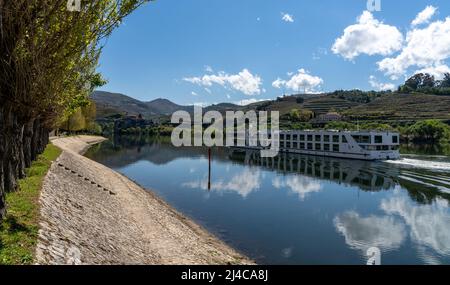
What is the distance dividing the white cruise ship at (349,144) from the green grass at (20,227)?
77.7 m

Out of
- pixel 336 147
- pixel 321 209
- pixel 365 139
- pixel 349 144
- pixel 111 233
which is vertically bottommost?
pixel 321 209

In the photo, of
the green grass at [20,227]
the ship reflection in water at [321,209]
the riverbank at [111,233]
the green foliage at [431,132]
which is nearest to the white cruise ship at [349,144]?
the ship reflection in water at [321,209]

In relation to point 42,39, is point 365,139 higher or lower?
lower

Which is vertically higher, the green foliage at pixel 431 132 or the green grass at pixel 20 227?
the green foliage at pixel 431 132

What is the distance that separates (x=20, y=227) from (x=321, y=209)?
103 ft

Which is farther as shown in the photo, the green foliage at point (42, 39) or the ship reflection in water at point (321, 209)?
the ship reflection in water at point (321, 209)

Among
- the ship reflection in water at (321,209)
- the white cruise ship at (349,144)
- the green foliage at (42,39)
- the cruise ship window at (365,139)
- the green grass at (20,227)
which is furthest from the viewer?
the cruise ship window at (365,139)

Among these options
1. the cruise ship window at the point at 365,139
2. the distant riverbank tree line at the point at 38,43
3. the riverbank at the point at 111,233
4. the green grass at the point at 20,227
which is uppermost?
the distant riverbank tree line at the point at 38,43

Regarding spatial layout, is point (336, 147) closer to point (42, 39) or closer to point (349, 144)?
point (349, 144)

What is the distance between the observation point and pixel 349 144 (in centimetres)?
8819

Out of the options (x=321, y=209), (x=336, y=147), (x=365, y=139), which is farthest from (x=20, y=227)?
(x=336, y=147)

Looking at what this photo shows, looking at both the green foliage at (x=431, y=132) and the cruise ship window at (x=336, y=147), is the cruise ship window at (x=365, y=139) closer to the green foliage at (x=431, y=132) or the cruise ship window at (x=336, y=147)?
the cruise ship window at (x=336, y=147)

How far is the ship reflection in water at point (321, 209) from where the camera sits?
2555 centimetres
